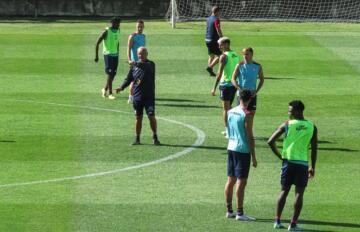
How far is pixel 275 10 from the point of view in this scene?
47781mm

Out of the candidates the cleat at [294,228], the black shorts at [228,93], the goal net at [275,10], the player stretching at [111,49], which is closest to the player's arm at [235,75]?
the black shorts at [228,93]

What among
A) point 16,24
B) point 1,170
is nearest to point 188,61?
point 16,24

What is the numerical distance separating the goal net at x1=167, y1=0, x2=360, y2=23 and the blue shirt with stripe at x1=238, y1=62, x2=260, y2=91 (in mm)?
24187

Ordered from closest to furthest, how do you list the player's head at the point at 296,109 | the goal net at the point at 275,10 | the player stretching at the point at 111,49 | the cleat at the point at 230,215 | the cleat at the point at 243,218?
the player's head at the point at 296,109 → the cleat at the point at 243,218 → the cleat at the point at 230,215 → the player stretching at the point at 111,49 → the goal net at the point at 275,10

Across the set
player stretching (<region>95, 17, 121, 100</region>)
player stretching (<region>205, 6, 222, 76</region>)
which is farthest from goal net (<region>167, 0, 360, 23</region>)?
player stretching (<region>95, 17, 121, 100</region>)

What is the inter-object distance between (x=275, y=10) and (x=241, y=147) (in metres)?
30.7

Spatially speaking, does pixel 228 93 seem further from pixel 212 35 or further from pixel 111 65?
pixel 212 35

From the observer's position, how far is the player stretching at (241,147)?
692 inches


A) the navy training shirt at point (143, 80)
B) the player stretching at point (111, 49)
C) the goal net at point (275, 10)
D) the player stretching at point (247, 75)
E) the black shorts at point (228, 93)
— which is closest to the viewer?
the player stretching at point (247, 75)

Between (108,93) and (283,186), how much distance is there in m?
13.9

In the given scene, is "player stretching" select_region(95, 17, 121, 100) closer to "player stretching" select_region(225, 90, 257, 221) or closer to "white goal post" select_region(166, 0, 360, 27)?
"player stretching" select_region(225, 90, 257, 221)

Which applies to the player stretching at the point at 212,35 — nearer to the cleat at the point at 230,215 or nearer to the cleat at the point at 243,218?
the cleat at the point at 230,215

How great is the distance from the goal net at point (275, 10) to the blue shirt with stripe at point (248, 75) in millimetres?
24187

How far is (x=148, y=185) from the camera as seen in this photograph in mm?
20125
